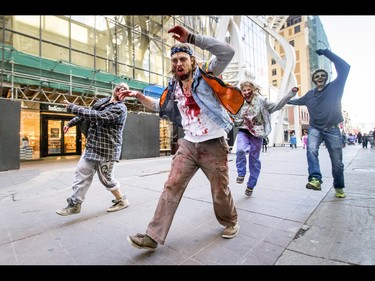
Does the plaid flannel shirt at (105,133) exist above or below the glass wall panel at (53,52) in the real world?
below

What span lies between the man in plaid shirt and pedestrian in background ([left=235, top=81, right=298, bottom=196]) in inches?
76.2

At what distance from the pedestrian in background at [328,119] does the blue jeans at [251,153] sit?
2.84ft

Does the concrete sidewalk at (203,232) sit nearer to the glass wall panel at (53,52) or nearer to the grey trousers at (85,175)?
the grey trousers at (85,175)

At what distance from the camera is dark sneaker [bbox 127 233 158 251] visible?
1.92 m

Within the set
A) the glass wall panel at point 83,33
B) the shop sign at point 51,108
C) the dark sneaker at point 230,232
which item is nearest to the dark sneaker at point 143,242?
the dark sneaker at point 230,232

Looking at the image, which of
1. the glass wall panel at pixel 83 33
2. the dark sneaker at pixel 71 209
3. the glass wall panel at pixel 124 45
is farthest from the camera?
the glass wall panel at pixel 124 45

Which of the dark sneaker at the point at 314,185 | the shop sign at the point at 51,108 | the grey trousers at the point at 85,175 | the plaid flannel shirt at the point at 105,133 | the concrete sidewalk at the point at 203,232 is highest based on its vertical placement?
the shop sign at the point at 51,108

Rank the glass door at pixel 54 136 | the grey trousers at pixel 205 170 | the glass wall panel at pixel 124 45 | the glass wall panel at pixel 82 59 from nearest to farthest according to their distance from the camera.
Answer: the grey trousers at pixel 205 170, the glass wall panel at pixel 82 59, the glass door at pixel 54 136, the glass wall panel at pixel 124 45

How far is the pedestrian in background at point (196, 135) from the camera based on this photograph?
78.7 inches

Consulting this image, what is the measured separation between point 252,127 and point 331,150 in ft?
4.23

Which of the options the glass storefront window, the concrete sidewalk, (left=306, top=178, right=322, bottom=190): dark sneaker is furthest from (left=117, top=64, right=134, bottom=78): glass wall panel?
(left=306, top=178, right=322, bottom=190): dark sneaker

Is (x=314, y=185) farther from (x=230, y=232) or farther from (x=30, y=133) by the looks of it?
(x=30, y=133)
